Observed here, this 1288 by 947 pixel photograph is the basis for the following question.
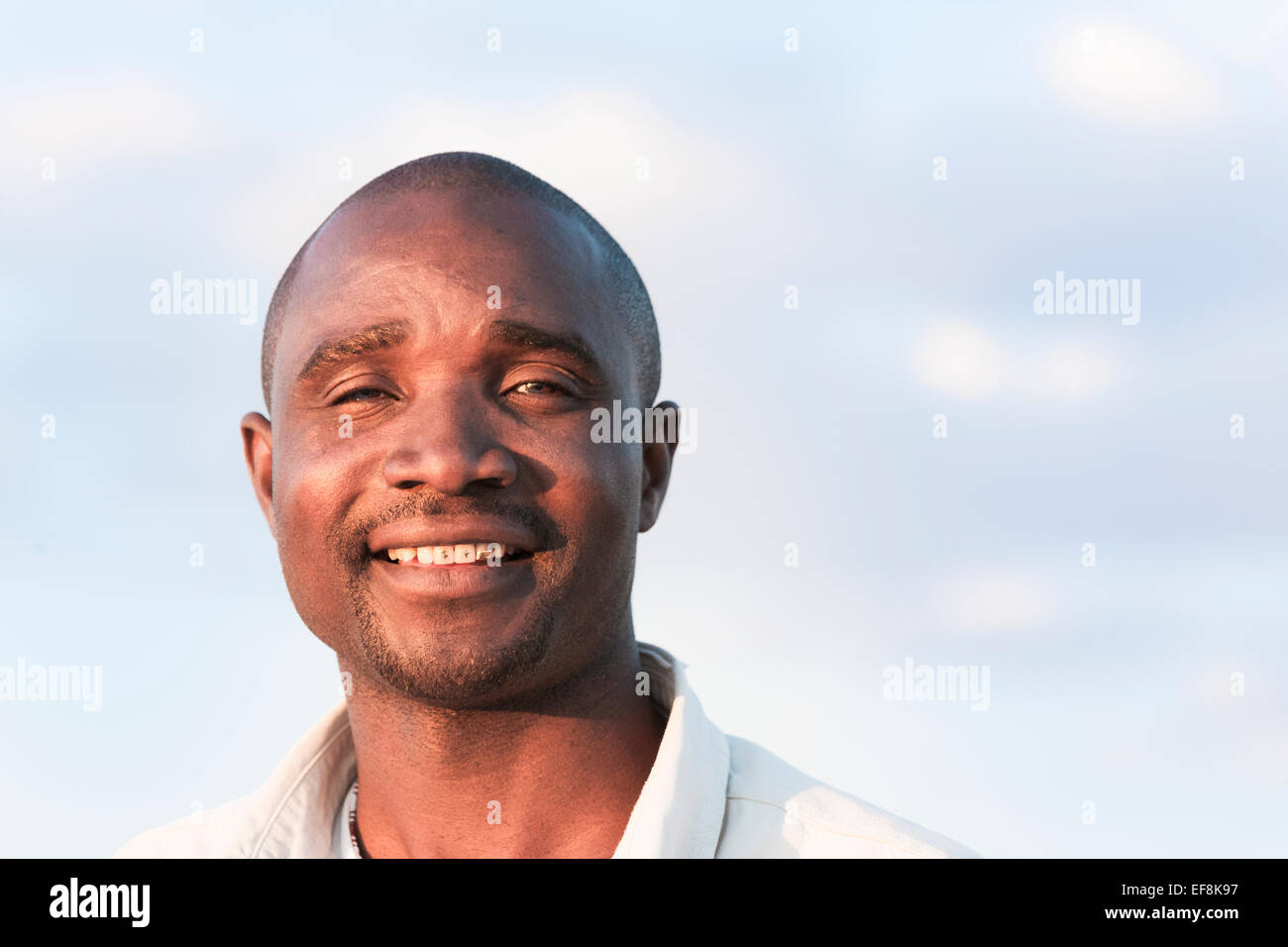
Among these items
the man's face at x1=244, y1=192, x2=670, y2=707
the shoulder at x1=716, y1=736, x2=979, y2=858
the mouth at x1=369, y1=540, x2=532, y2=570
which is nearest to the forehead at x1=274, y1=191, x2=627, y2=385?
the man's face at x1=244, y1=192, x2=670, y2=707

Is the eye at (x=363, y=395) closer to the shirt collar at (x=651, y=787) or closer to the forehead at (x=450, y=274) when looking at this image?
the forehead at (x=450, y=274)

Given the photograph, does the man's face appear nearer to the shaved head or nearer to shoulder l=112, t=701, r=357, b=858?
the shaved head

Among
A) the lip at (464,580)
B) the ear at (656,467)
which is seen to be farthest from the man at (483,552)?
the ear at (656,467)

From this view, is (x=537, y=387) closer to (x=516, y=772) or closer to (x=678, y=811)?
(x=516, y=772)

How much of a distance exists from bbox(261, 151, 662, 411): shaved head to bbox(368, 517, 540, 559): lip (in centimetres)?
97

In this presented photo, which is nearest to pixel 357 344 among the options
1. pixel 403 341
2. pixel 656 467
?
pixel 403 341

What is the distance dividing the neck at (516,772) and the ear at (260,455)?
0.99 m

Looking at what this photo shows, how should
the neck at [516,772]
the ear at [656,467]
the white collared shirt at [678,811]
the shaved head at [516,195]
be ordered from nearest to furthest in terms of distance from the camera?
the white collared shirt at [678,811]
the neck at [516,772]
the shaved head at [516,195]
the ear at [656,467]

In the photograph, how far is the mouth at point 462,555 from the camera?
18.9 feet

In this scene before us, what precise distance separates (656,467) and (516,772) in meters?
1.39

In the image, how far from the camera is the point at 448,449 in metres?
5.69
